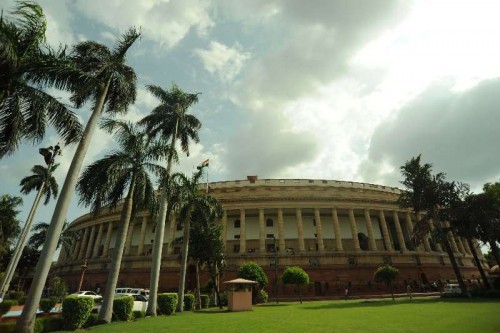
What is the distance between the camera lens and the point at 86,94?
15.8m

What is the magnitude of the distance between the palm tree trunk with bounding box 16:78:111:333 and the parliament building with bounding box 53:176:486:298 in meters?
31.3

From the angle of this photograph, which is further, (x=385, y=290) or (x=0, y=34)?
(x=385, y=290)

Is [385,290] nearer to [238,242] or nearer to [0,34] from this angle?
[238,242]

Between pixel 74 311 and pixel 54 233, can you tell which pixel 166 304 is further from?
pixel 54 233

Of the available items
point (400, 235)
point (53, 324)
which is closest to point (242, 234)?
point (400, 235)

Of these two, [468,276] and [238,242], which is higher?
[238,242]

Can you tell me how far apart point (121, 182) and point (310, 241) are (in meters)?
38.0

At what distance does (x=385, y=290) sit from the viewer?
1705 inches

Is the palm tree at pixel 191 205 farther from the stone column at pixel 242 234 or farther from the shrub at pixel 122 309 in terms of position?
the stone column at pixel 242 234

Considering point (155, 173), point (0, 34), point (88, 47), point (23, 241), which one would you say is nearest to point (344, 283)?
point (155, 173)

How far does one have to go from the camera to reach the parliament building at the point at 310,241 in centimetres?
4425

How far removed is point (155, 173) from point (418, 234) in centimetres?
3387

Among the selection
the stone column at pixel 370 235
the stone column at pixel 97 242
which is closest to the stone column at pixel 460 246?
the stone column at pixel 370 235

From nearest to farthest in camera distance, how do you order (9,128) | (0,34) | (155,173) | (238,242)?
1. (0,34)
2. (9,128)
3. (155,173)
4. (238,242)
